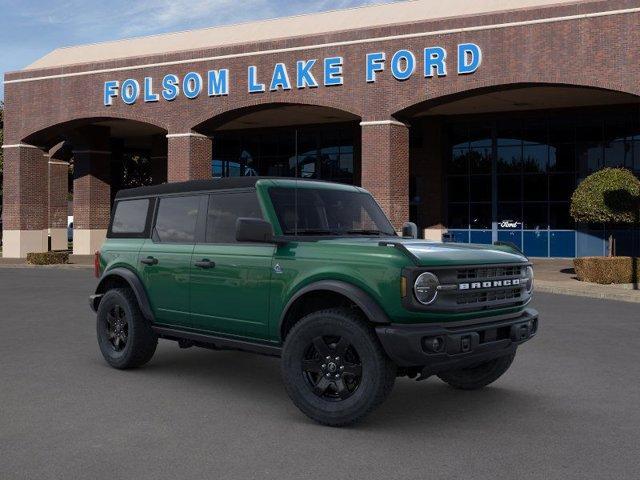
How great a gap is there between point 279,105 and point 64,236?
57.6 feet

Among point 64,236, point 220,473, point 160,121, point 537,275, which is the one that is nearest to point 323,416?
point 220,473

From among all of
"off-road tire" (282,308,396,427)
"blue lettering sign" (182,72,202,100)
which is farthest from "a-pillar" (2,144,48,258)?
"off-road tire" (282,308,396,427)

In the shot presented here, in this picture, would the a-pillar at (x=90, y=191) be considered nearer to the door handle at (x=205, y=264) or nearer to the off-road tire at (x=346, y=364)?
the door handle at (x=205, y=264)

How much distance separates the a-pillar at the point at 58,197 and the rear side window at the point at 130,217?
32.3 m

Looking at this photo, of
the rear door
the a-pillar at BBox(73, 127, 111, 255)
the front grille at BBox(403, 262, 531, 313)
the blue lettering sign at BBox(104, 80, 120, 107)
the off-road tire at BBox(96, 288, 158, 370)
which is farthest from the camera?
the a-pillar at BBox(73, 127, 111, 255)

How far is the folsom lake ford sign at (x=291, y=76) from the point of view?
25047 millimetres

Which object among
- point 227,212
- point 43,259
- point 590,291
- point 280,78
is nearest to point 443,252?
point 227,212

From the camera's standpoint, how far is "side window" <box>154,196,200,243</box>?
24.8ft

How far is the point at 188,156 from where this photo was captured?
98.8ft

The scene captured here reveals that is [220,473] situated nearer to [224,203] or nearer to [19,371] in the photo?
[224,203]

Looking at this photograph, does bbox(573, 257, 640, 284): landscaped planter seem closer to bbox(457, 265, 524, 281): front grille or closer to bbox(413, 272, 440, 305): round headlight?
bbox(457, 265, 524, 281): front grille

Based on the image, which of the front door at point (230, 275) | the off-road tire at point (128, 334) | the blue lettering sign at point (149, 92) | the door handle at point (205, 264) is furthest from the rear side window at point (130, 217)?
the blue lettering sign at point (149, 92)

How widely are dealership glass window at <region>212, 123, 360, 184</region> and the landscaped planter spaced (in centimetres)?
1726

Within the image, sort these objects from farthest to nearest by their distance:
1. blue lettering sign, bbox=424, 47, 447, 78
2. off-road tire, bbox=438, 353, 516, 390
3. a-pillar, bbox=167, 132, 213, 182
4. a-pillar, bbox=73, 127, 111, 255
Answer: a-pillar, bbox=73, 127, 111, 255
a-pillar, bbox=167, 132, 213, 182
blue lettering sign, bbox=424, 47, 447, 78
off-road tire, bbox=438, 353, 516, 390
